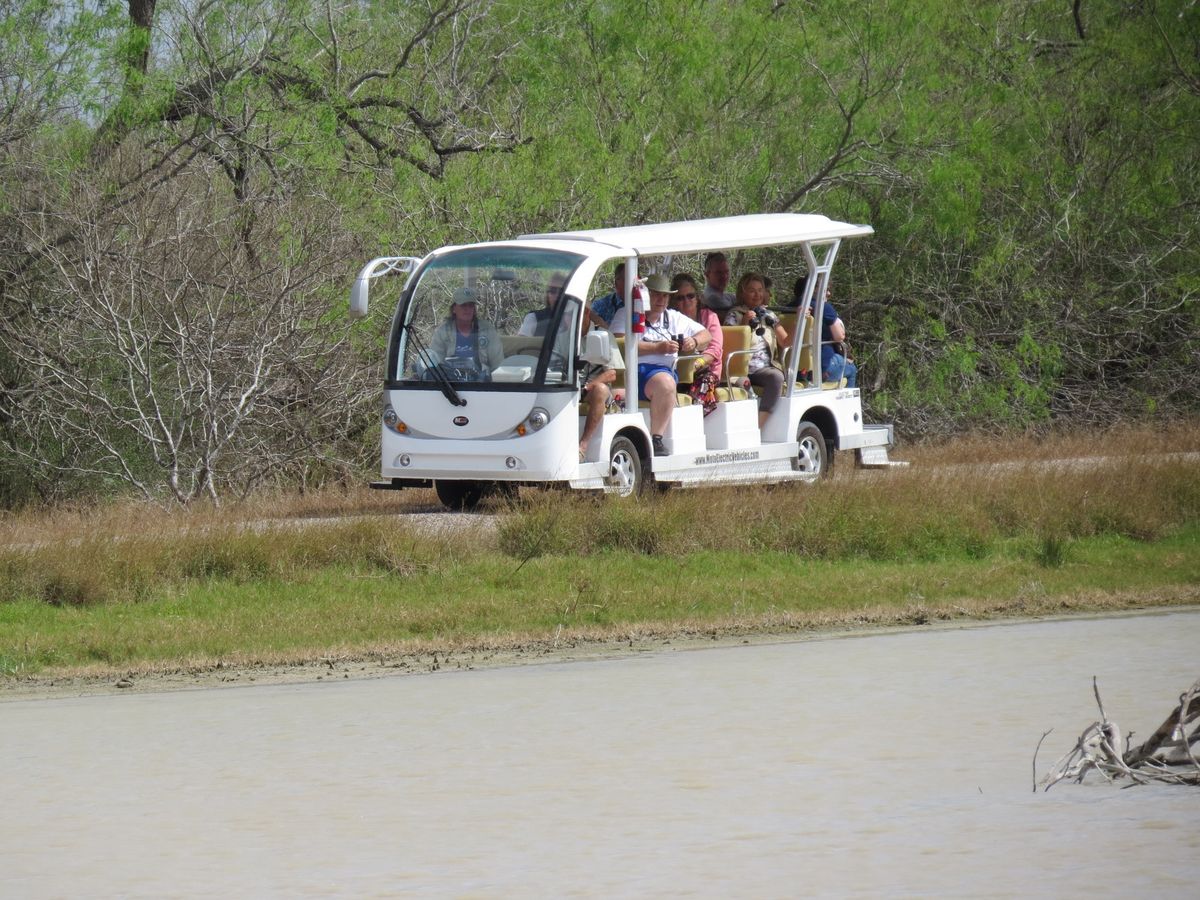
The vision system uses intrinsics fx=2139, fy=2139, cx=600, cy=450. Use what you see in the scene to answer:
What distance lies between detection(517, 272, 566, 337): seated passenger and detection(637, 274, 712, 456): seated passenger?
934 millimetres

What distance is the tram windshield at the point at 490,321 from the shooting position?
647 inches

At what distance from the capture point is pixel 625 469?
1698 cm

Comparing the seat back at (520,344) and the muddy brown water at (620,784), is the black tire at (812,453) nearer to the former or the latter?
the seat back at (520,344)

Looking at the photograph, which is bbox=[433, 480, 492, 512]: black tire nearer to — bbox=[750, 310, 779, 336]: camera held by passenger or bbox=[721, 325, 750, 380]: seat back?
bbox=[721, 325, 750, 380]: seat back

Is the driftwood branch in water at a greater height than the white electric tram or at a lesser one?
lesser

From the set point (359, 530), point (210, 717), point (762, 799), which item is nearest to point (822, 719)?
point (762, 799)

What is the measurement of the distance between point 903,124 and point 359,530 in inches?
578

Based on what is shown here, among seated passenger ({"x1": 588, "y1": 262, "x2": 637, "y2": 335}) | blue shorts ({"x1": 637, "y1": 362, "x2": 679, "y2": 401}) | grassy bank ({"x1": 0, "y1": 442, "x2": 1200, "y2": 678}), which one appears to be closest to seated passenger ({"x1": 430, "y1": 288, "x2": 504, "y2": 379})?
seated passenger ({"x1": 588, "y1": 262, "x2": 637, "y2": 335})

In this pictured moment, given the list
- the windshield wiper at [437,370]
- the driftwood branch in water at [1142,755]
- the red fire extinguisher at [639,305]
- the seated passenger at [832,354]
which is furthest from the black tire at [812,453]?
the driftwood branch in water at [1142,755]

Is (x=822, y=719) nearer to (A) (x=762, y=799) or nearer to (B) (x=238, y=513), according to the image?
(A) (x=762, y=799)

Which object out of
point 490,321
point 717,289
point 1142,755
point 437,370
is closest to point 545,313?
point 490,321

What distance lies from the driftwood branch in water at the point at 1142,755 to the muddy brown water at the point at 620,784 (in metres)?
0.10

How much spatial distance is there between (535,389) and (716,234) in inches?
105

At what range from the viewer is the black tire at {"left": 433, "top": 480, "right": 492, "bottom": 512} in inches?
690
